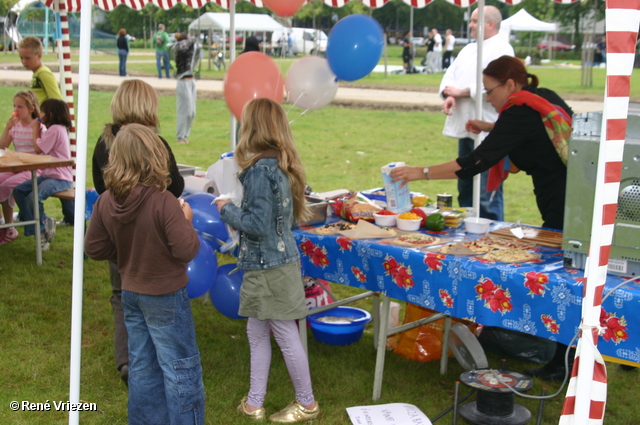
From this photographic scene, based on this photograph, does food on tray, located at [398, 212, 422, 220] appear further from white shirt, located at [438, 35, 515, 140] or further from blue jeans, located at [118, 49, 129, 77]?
blue jeans, located at [118, 49, 129, 77]

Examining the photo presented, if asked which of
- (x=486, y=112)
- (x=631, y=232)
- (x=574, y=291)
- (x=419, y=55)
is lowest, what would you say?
(x=574, y=291)

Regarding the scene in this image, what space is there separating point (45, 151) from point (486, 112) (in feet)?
12.1

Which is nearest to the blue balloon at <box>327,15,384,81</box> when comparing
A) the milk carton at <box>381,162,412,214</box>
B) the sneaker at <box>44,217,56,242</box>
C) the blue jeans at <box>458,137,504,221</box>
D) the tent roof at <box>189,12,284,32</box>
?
the milk carton at <box>381,162,412,214</box>

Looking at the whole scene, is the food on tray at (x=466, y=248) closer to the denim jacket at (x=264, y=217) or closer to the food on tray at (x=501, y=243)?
the food on tray at (x=501, y=243)

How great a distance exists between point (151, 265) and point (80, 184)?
1.35 feet

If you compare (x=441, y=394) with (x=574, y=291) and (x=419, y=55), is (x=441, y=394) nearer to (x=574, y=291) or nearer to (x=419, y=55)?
(x=574, y=291)

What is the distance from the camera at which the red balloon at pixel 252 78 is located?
4020mm

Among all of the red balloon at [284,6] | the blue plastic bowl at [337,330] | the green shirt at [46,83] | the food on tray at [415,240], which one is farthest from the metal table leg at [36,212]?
the food on tray at [415,240]

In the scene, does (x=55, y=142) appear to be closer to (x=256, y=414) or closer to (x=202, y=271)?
(x=202, y=271)

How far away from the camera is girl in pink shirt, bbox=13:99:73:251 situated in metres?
5.53

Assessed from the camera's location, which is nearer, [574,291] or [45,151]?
[574,291]

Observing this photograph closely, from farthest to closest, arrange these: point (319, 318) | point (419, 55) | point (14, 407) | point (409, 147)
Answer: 1. point (419, 55)
2. point (409, 147)
3. point (319, 318)
4. point (14, 407)

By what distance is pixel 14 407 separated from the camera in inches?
129

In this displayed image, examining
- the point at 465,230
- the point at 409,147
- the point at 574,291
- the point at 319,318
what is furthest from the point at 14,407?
the point at 409,147
